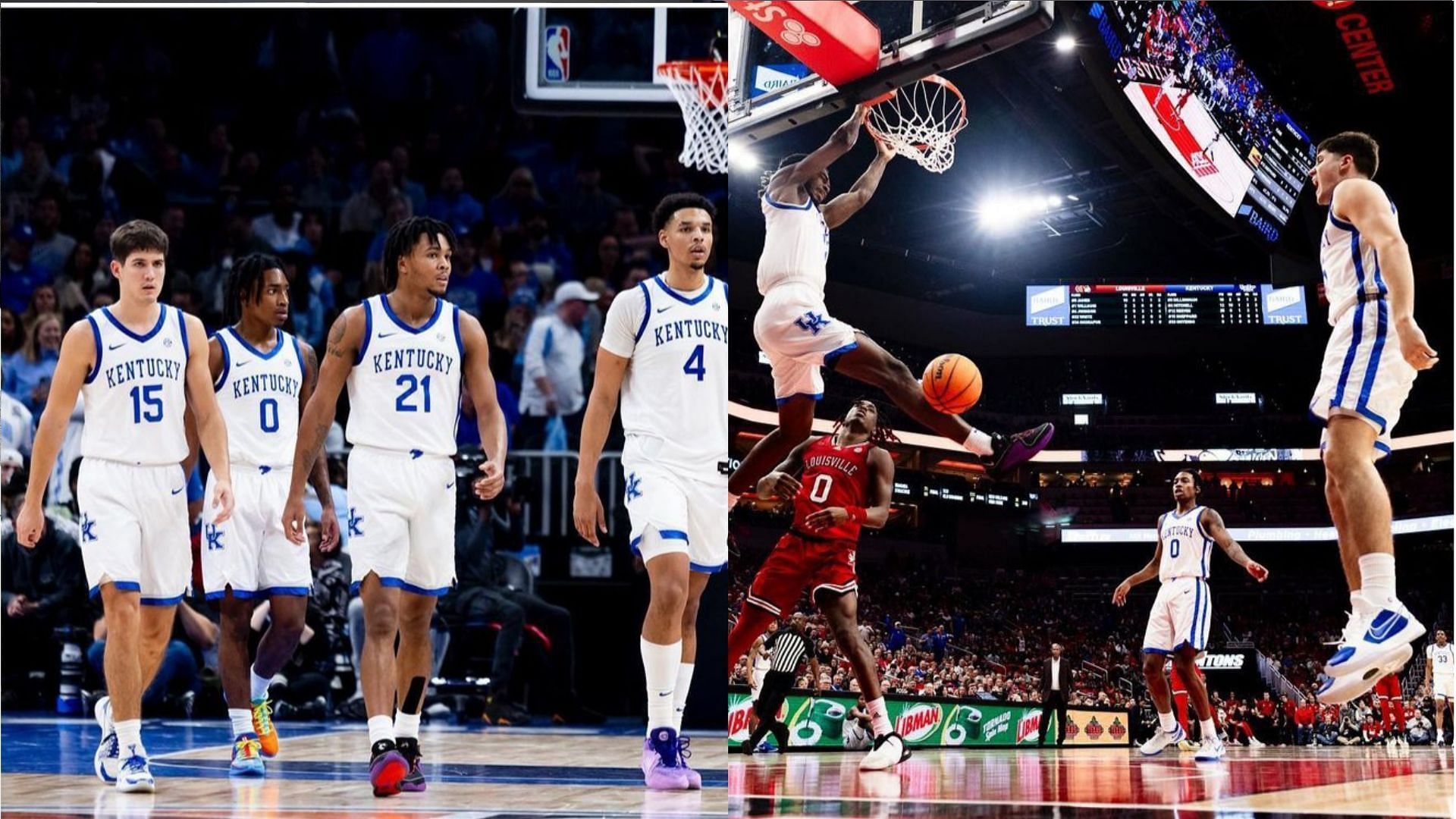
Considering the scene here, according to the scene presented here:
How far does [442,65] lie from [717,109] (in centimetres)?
528

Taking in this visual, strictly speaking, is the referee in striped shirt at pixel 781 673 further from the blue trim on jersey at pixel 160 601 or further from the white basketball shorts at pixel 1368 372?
the blue trim on jersey at pixel 160 601

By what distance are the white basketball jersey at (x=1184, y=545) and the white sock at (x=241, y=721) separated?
3.58 metres

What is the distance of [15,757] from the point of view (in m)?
6.13

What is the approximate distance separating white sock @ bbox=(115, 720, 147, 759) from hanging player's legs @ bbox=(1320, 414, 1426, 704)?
3871mm

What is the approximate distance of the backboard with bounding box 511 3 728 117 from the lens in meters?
7.46

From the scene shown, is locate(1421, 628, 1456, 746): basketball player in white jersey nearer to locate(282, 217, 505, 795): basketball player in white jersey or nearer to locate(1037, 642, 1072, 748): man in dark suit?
locate(1037, 642, 1072, 748): man in dark suit

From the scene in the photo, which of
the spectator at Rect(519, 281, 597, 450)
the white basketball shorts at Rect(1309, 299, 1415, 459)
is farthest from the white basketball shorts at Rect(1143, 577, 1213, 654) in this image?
the spectator at Rect(519, 281, 597, 450)

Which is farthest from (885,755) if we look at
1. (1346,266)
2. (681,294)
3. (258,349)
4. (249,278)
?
(249,278)

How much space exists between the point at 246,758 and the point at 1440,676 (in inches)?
181

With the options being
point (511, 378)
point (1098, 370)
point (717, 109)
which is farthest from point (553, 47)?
point (1098, 370)

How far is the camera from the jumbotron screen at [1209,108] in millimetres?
5504

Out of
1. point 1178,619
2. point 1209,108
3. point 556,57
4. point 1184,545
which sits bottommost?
point 1178,619

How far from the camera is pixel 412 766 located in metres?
4.98

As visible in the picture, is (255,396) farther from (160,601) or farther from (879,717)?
(879,717)
